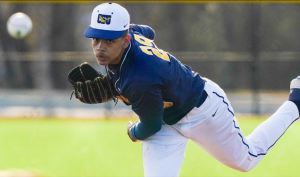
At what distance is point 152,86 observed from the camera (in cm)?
425

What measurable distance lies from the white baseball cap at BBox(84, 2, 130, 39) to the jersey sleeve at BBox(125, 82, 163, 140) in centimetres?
35

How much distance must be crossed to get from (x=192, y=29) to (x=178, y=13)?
572 millimetres

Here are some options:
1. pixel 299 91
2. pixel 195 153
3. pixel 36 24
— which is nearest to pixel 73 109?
pixel 36 24

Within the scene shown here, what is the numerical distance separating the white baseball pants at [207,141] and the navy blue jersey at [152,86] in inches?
3.3

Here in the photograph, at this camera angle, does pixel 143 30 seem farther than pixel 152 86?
Yes

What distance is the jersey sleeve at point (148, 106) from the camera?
423 cm

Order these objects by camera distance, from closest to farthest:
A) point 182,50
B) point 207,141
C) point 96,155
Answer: point 207,141, point 96,155, point 182,50

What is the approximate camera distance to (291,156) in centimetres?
757

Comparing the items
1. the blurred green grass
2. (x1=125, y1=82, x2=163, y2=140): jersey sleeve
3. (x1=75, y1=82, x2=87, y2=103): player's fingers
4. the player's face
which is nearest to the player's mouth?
the player's face

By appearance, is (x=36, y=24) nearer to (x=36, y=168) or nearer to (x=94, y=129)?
(x=94, y=129)

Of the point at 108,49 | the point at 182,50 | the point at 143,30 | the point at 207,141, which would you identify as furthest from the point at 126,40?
the point at 182,50

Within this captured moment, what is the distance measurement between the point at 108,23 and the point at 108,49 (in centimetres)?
15

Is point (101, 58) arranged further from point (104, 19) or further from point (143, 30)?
point (143, 30)

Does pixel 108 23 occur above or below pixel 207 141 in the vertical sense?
above
